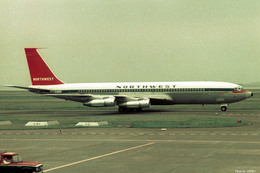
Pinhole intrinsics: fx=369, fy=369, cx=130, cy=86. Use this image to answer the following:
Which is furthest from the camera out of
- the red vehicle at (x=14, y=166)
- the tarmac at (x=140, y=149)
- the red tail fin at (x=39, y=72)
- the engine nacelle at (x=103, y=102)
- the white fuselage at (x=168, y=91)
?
the red tail fin at (x=39, y=72)

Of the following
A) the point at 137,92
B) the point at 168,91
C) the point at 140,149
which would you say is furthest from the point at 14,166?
the point at 137,92

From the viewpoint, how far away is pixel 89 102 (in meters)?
60.7

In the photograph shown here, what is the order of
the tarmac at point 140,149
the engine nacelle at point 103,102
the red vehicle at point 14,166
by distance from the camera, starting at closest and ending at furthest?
the red vehicle at point 14,166 < the tarmac at point 140,149 < the engine nacelle at point 103,102

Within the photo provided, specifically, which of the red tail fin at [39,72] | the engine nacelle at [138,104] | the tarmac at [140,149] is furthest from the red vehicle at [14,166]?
the red tail fin at [39,72]

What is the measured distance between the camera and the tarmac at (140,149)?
63.3ft

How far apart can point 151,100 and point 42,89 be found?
19.6 meters

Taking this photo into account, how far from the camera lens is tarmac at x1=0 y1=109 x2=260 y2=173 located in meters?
19.3

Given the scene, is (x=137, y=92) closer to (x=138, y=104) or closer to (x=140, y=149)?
(x=138, y=104)

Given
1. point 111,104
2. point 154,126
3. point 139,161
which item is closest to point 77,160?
point 139,161

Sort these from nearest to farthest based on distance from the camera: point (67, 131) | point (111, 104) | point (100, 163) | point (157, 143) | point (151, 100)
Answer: point (100, 163) → point (157, 143) → point (67, 131) → point (111, 104) → point (151, 100)

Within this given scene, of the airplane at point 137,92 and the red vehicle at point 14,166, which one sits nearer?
Result: the red vehicle at point 14,166

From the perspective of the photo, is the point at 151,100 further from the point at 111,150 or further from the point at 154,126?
the point at 111,150

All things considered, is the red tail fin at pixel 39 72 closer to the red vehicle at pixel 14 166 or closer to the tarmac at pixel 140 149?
the tarmac at pixel 140 149

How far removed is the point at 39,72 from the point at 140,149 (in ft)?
155
